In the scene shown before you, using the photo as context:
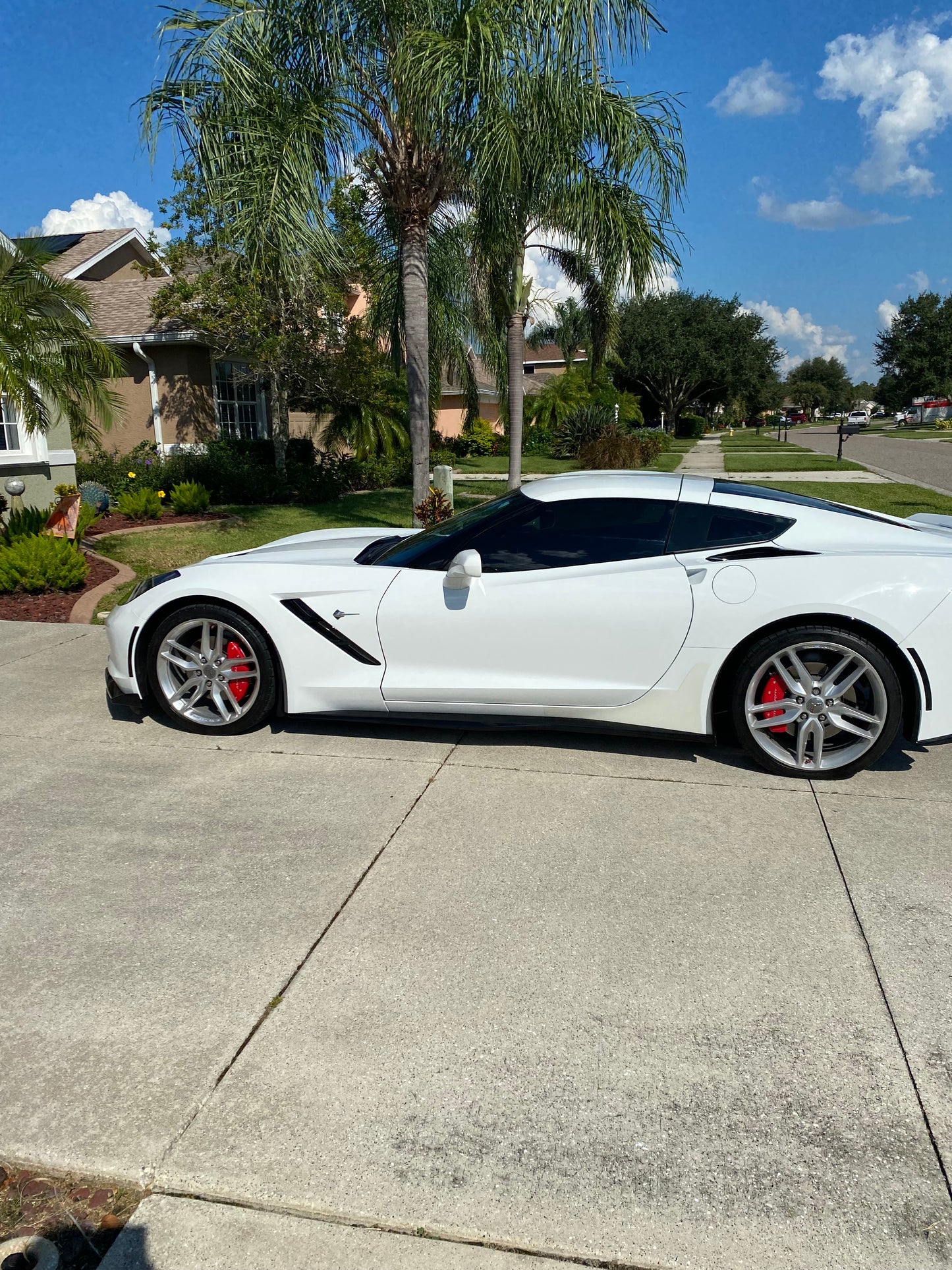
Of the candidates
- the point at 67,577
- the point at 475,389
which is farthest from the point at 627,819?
the point at 475,389

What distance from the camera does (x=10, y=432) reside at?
→ 1241cm

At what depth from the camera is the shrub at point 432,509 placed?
41.9 feet

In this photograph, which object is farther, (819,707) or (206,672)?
(206,672)

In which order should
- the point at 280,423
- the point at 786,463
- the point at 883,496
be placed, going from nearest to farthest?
1. the point at 883,496
2. the point at 280,423
3. the point at 786,463

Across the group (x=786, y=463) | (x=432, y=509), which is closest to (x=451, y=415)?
(x=786, y=463)

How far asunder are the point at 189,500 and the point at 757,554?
465 inches

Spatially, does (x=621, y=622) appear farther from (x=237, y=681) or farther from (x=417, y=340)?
(x=417, y=340)

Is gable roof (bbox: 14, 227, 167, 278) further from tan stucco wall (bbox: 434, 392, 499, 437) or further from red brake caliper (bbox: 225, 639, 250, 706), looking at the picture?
red brake caliper (bbox: 225, 639, 250, 706)

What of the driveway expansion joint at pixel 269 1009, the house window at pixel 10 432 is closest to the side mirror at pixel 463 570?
the driveway expansion joint at pixel 269 1009

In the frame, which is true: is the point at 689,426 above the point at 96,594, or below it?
above

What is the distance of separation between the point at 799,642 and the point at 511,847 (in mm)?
1658

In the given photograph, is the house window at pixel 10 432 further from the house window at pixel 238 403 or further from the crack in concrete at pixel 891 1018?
the crack in concrete at pixel 891 1018

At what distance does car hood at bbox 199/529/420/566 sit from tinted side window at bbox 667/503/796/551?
1.51 m

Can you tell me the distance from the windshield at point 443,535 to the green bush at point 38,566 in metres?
4.80
